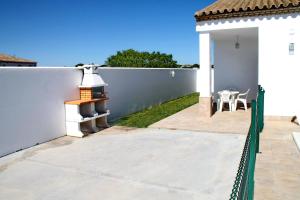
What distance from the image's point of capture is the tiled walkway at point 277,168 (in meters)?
5.18

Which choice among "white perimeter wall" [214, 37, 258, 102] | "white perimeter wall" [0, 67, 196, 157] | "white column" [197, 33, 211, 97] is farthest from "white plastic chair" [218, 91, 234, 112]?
"white perimeter wall" [0, 67, 196, 157]

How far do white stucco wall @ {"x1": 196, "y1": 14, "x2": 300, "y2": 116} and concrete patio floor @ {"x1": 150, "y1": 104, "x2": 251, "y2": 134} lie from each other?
4.92 ft

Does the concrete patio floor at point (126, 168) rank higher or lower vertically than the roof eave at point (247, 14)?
lower

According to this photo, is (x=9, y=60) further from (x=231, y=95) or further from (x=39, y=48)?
(x=231, y=95)

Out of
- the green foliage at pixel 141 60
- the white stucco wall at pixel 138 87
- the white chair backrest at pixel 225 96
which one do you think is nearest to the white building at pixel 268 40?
the white chair backrest at pixel 225 96

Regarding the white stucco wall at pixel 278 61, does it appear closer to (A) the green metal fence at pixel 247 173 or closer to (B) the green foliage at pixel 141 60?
(A) the green metal fence at pixel 247 173

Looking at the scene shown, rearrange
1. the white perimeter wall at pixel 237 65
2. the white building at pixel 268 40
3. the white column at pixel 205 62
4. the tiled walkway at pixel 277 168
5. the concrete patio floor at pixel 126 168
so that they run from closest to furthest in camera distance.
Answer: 1. the tiled walkway at pixel 277 168
2. the concrete patio floor at pixel 126 168
3. the white building at pixel 268 40
4. the white column at pixel 205 62
5. the white perimeter wall at pixel 237 65

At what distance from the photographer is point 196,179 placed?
6.14m

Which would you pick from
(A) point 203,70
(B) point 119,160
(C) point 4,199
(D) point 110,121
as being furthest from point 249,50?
(C) point 4,199

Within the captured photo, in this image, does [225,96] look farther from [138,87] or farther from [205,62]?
[138,87]

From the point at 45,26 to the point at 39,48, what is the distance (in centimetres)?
1668

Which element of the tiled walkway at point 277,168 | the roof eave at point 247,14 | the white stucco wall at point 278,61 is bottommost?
the tiled walkway at point 277,168

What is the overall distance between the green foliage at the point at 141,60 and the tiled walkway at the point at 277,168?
83.8 ft

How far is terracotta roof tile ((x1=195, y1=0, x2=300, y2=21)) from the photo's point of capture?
37.5 feet
